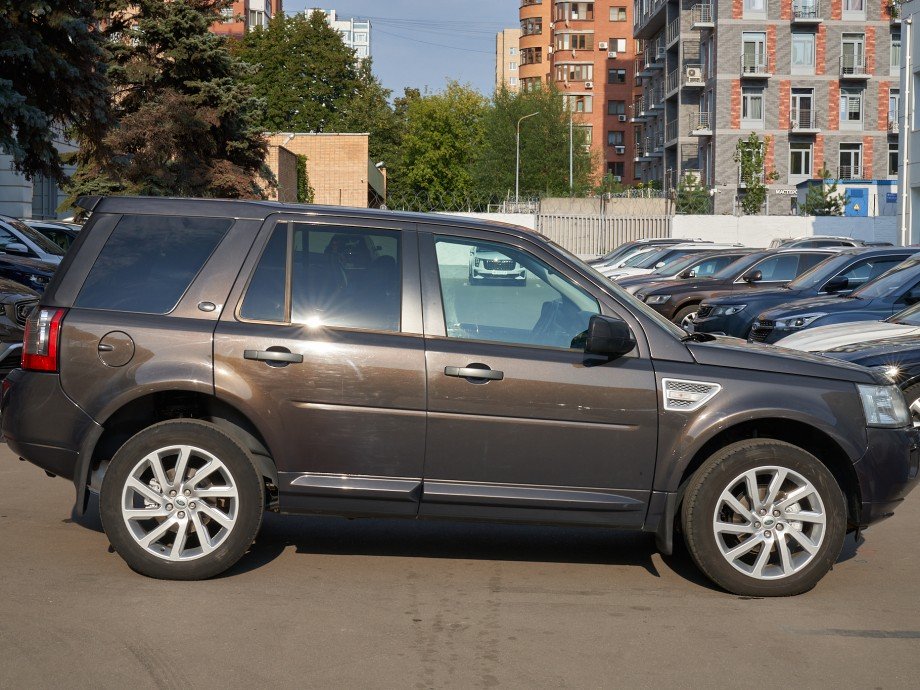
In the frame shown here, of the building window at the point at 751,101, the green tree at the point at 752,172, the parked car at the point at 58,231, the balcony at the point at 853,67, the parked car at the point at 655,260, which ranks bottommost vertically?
the parked car at the point at 655,260

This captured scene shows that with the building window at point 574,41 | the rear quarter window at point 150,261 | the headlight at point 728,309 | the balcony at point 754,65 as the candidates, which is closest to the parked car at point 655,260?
the headlight at point 728,309

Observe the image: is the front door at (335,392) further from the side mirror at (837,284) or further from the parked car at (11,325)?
the side mirror at (837,284)

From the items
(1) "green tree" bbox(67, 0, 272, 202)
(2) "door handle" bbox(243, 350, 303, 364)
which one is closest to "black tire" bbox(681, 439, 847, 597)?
(2) "door handle" bbox(243, 350, 303, 364)

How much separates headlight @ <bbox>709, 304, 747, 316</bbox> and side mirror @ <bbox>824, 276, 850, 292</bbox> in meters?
1.14

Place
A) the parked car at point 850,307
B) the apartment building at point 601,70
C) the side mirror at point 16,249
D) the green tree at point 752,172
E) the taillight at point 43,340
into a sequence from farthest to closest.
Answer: the apartment building at point 601,70 < the green tree at point 752,172 < the side mirror at point 16,249 < the parked car at point 850,307 < the taillight at point 43,340

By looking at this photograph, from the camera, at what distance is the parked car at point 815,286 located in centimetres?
1543

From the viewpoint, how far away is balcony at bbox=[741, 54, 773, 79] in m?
66.8

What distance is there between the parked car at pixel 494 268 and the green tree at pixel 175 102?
33.4 meters

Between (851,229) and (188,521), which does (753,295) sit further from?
(851,229)

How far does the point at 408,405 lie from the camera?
5684mm

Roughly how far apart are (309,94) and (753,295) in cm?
7249

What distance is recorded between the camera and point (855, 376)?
595 centimetres

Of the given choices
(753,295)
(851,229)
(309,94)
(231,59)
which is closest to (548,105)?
(309,94)

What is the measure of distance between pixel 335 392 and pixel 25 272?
1268 cm
